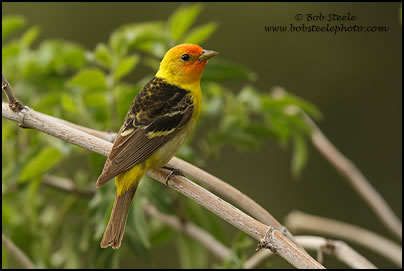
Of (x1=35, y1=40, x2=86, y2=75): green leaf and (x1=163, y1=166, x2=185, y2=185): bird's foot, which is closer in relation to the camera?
(x1=163, y1=166, x2=185, y2=185): bird's foot

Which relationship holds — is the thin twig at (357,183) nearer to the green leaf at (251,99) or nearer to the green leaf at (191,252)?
the green leaf at (251,99)

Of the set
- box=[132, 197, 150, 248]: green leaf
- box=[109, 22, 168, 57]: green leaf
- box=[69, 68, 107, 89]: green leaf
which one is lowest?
box=[132, 197, 150, 248]: green leaf

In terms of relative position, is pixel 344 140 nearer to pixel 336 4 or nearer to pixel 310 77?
pixel 310 77

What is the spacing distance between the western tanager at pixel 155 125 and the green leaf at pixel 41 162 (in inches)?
12.5

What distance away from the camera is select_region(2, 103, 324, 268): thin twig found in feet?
6.80

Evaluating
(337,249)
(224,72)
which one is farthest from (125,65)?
(337,249)

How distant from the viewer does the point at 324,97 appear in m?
7.11

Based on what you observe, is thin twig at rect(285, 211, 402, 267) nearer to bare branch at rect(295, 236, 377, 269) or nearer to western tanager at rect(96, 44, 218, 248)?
bare branch at rect(295, 236, 377, 269)

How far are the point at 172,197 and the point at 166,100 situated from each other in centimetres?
50

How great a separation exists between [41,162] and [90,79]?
1.51 feet

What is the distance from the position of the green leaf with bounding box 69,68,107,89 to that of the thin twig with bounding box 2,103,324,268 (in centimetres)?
47

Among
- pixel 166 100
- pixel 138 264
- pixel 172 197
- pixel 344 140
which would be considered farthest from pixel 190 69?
pixel 344 140

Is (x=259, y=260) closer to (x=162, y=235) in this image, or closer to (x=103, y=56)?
(x=162, y=235)

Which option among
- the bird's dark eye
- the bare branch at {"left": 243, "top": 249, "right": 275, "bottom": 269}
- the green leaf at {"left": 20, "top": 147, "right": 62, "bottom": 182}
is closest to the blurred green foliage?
the green leaf at {"left": 20, "top": 147, "right": 62, "bottom": 182}
